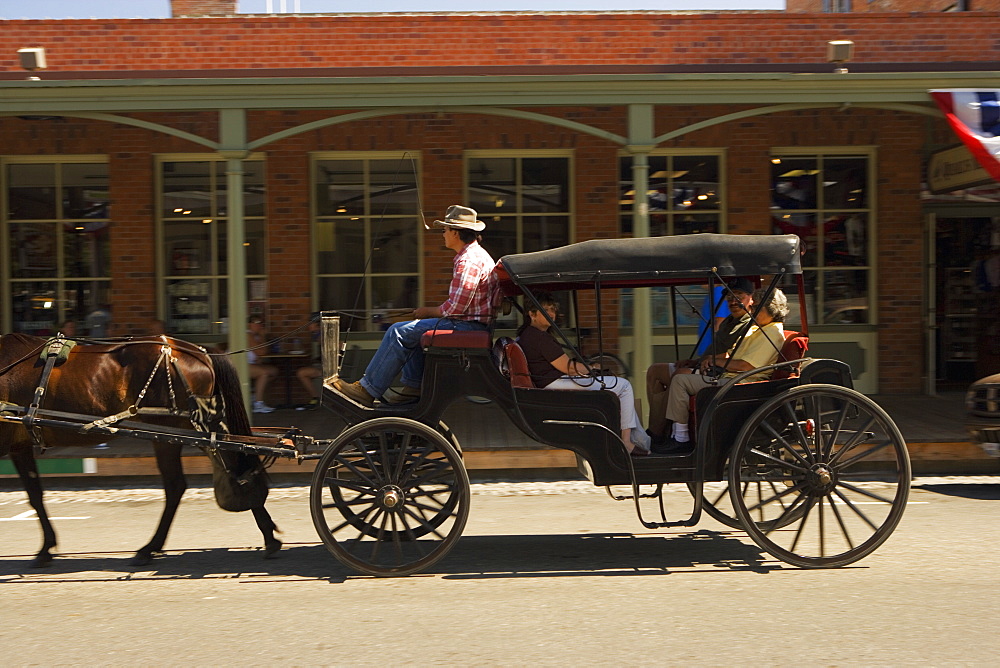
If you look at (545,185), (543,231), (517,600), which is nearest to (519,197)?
(545,185)

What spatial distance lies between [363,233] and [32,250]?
4150mm

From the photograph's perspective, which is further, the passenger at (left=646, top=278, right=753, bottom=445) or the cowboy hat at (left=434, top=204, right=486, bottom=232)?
the passenger at (left=646, top=278, right=753, bottom=445)

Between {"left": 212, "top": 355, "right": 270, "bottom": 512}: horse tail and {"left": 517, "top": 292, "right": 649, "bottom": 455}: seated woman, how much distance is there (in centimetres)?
175

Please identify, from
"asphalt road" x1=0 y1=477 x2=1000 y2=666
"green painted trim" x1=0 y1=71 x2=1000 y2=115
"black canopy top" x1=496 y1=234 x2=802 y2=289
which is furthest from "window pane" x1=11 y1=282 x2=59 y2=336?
"black canopy top" x1=496 y1=234 x2=802 y2=289

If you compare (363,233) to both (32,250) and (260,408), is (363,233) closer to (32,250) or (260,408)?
(260,408)

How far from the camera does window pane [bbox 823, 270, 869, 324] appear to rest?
12281mm

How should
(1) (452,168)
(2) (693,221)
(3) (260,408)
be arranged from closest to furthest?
(3) (260,408), (1) (452,168), (2) (693,221)

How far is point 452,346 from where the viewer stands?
212 inches

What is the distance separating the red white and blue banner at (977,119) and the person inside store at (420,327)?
18.8 ft

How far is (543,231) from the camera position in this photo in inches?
479

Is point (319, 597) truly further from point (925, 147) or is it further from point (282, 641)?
point (925, 147)

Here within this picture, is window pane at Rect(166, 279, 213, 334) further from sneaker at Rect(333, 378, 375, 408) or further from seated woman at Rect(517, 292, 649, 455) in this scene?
seated woman at Rect(517, 292, 649, 455)

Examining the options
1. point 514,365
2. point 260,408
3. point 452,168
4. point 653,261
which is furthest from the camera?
point 452,168

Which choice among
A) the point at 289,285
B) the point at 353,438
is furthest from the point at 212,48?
the point at 353,438
